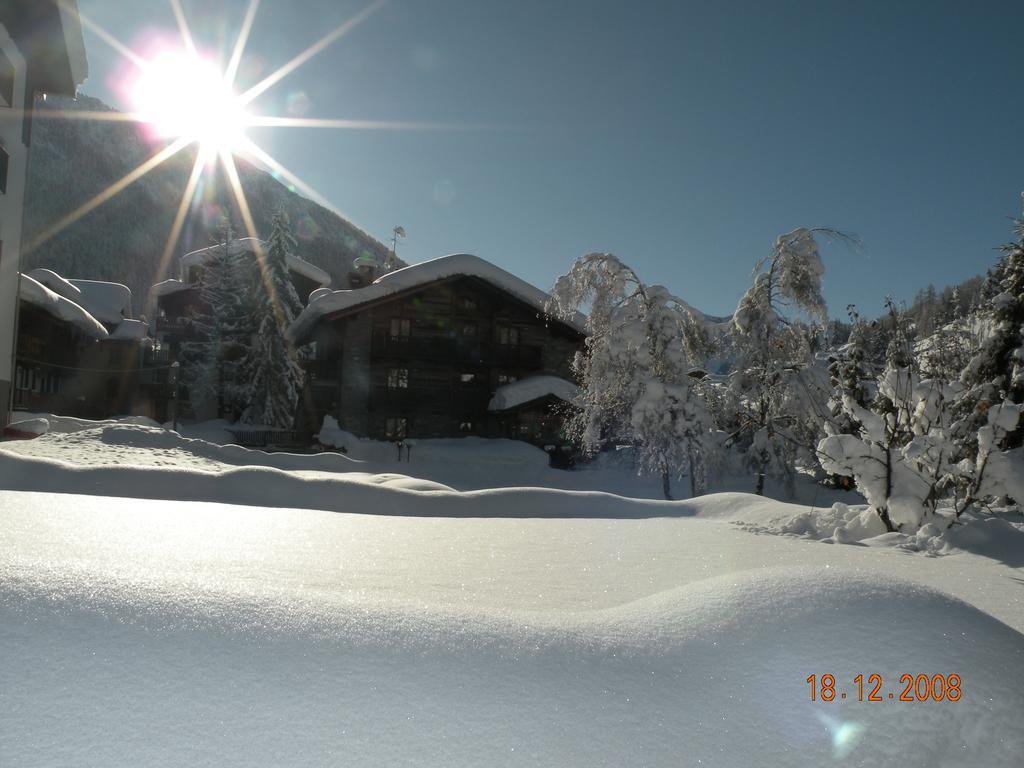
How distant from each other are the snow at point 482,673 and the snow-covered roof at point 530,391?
2182 centimetres

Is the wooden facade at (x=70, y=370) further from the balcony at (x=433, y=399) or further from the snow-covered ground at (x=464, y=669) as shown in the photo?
the snow-covered ground at (x=464, y=669)

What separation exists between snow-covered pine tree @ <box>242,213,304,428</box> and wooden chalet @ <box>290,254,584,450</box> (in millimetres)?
1595

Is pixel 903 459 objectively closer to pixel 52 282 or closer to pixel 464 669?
pixel 464 669

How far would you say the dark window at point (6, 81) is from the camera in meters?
12.8

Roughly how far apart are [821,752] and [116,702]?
77.6 inches

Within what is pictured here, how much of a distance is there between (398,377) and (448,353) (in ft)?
8.23

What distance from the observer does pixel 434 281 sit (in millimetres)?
25156

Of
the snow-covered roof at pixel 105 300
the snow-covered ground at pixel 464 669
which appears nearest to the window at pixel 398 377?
the snow-covered roof at pixel 105 300

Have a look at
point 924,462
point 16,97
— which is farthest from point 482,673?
point 16,97

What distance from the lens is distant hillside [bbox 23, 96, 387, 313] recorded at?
9675cm

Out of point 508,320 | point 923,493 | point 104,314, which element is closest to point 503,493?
point 923,493

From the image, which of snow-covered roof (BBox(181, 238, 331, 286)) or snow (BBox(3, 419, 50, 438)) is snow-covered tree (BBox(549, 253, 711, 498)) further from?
snow-covered roof (BBox(181, 238, 331, 286))

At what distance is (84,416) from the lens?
32.4m

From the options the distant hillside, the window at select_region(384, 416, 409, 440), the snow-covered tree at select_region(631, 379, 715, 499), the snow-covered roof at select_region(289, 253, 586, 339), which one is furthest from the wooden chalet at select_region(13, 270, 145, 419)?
the distant hillside
